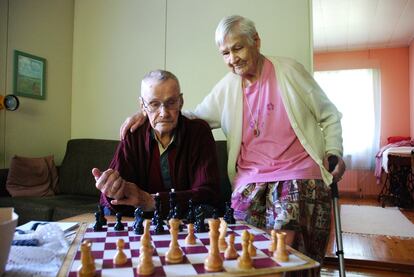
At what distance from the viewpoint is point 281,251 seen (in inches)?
30.2

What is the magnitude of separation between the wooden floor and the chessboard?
6.04 feet

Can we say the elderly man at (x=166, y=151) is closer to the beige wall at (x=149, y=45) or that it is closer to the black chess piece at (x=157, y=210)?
the black chess piece at (x=157, y=210)

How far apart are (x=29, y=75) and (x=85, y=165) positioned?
936mm

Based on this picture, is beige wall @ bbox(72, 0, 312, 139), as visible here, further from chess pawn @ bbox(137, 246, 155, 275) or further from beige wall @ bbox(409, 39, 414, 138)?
beige wall @ bbox(409, 39, 414, 138)

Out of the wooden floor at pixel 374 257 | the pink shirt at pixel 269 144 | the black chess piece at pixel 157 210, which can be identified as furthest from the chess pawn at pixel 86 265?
the wooden floor at pixel 374 257

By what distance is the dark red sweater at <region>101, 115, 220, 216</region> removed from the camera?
4.80 ft

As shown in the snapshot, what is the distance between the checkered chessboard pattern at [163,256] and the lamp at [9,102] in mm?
2113

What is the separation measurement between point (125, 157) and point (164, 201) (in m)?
0.31

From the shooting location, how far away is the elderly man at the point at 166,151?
55.9 inches

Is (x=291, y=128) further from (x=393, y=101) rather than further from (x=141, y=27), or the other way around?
(x=393, y=101)

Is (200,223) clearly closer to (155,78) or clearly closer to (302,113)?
(155,78)

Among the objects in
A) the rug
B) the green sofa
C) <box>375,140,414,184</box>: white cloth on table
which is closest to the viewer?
the green sofa

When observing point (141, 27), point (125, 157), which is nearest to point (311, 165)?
point (125, 157)

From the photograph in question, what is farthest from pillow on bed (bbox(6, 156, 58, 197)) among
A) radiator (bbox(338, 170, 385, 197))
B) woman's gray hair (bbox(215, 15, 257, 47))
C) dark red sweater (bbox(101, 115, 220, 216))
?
radiator (bbox(338, 170, 385, 197))
